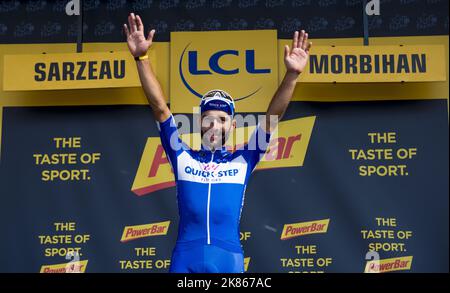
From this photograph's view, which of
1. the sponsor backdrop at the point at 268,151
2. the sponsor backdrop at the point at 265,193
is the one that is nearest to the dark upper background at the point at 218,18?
the sponsor backdrop at the point at 268,151

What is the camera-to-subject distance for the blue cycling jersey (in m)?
3.25

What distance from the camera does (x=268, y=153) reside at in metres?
5.53

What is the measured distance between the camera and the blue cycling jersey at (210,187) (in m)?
3.25

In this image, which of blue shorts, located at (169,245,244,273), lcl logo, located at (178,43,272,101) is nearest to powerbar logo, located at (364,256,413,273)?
lcl logo, located at (178,43,272,101)

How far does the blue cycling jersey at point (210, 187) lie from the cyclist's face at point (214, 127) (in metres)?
0.09

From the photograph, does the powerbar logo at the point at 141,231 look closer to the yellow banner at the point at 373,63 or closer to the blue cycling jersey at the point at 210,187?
the yellow banner at the point at 373,63

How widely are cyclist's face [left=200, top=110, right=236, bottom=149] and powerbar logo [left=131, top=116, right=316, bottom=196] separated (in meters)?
2.08

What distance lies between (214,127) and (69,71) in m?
2.57

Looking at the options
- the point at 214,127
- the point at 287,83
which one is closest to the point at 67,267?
the point at 214,127

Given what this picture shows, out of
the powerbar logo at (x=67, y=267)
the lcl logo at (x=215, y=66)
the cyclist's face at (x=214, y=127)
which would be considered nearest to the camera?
the cyclist's face at (x=214, y=127)

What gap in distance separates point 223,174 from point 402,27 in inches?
117

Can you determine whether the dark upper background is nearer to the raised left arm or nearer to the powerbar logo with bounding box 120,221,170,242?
the powerbar logo with bounding box 120,221,170,242
